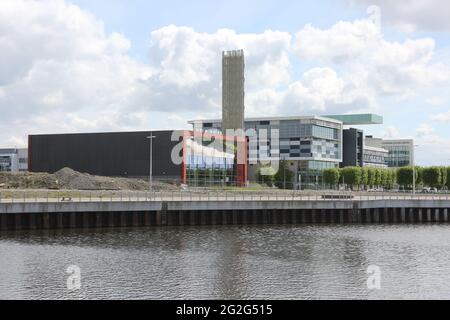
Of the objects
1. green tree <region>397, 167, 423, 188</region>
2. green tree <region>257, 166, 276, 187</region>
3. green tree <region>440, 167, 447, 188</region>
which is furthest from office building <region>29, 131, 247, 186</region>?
green tree <region>440, 167, 447, 188</region>

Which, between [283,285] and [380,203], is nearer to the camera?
[283,285]

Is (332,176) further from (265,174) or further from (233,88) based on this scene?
(233,88)

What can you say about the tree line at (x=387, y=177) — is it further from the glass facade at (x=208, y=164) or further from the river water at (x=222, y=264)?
the river water at (x=222, y=264)

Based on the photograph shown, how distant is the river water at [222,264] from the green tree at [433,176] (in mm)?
106221

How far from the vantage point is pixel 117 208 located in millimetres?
70062

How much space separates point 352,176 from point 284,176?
20537 millimetres

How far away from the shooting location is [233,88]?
16412 cm

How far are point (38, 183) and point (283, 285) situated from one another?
81.8 metres

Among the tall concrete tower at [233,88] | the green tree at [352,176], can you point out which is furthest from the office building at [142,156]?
the green tree at [352,176]

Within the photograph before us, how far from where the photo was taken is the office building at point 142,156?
13312cm

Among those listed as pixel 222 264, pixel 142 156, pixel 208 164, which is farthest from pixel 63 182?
pixel 222 264

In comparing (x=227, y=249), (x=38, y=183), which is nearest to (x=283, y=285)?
(x=227, y=249)

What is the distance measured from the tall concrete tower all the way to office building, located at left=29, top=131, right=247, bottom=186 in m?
15.0
